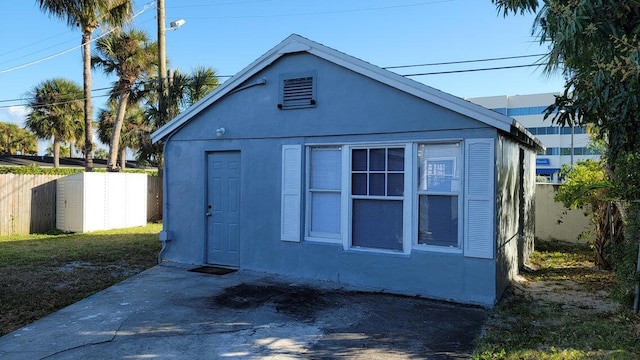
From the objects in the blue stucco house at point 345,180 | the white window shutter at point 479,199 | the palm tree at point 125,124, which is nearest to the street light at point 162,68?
the blue stucco house at point 345,180

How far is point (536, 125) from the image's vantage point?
Result: 5075 cm

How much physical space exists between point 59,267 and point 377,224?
19.5ft

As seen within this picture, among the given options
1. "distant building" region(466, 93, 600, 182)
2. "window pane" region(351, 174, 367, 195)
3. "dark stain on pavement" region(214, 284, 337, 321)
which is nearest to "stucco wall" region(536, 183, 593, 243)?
"window pane" region(351, 174, 367, 195)

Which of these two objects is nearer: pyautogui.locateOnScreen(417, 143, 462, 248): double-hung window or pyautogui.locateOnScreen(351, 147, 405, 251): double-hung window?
pyautogui.locateOnScreen(417, 143, 462, 248): double-hung window

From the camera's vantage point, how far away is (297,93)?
7.10m

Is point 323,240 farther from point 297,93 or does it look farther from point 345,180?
point 297,93

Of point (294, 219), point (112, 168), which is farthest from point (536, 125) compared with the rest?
point (294, 219)

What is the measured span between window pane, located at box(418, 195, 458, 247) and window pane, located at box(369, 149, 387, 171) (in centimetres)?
79

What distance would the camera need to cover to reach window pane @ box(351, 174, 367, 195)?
6617mm

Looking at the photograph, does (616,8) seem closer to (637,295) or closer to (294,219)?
(637,295)

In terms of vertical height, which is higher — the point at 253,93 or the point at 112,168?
the point at 253,93

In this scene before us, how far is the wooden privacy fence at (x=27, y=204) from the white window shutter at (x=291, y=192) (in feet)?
30.5

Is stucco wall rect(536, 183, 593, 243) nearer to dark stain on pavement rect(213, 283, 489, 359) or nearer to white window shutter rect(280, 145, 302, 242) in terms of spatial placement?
dark stain on pavement rect(213, 283, 489, 359)

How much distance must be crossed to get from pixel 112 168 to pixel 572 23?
17.0 metres
